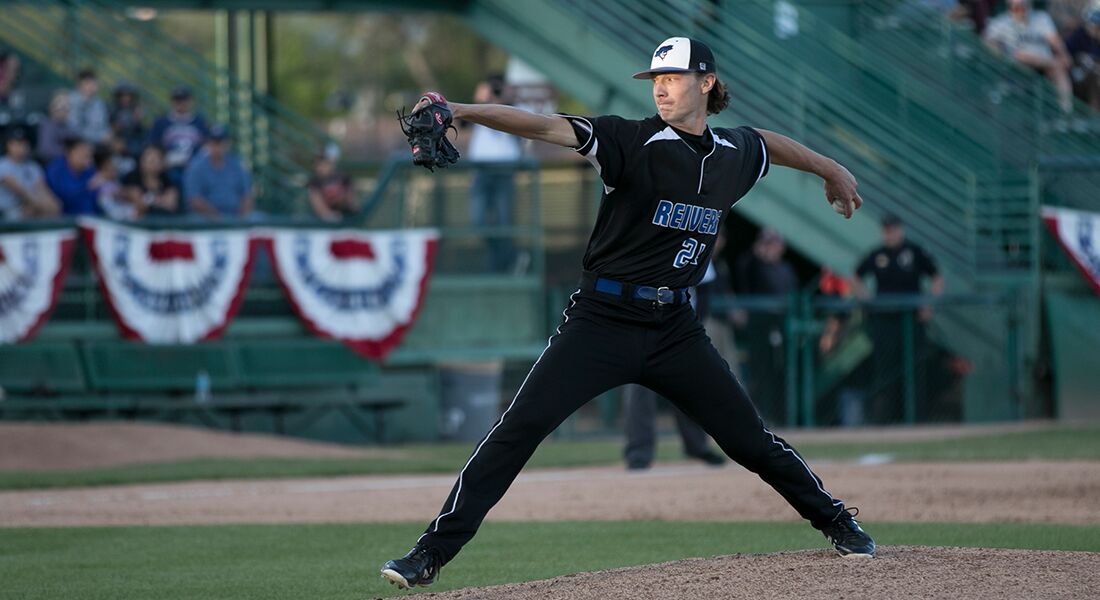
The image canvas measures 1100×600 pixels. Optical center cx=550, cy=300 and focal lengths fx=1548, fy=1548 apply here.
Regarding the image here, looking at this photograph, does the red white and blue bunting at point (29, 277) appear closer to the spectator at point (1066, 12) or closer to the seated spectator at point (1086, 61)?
the seated spectator at point (1086, 61)

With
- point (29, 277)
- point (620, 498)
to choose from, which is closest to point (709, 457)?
point (620, 498)

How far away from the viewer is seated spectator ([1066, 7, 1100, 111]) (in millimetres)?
21062

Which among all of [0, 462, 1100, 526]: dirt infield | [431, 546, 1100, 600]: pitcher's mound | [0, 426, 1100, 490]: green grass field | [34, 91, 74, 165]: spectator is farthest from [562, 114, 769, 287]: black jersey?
[34, 91, 74, 165]: spectator

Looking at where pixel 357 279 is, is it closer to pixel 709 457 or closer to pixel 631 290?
pixel 709 457

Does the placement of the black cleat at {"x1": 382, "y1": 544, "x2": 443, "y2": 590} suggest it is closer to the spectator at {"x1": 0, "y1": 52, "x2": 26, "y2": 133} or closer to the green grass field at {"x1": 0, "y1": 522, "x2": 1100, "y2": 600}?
the green grass field at {"x1": 0, "y1": 522, "x2": 1100, "y2": 600}

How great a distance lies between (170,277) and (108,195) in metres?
1.14

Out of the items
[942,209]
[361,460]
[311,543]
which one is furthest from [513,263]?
[311,543]

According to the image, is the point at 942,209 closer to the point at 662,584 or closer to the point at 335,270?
the point at 335,270

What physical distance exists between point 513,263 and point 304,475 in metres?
4.73

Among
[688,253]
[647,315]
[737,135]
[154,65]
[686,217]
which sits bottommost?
[647,315]

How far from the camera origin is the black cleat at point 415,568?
20.2 ft

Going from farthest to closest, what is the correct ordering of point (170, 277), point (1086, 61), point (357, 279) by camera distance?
point (1086, 61) → point (357, 279) → point (170, 277)

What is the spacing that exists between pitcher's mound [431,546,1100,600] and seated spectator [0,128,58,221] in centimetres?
1041

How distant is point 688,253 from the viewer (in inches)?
261
